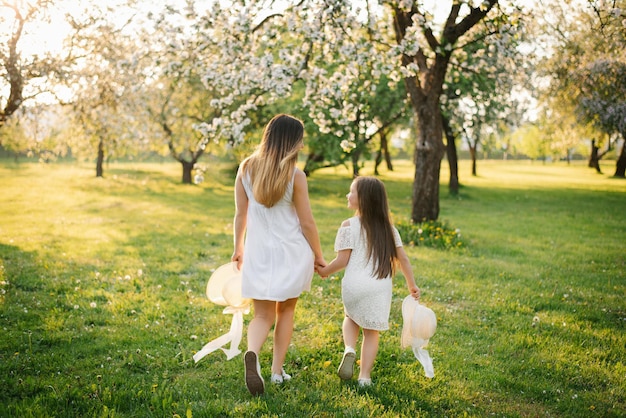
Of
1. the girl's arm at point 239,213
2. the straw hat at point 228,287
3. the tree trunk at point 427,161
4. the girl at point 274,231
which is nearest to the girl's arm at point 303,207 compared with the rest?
the girl at point 274,231

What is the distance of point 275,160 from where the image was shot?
4.09 m

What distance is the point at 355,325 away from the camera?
4.53 metres

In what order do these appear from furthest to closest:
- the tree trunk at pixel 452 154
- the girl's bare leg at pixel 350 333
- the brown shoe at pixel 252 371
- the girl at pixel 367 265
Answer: the tree trunk at pixel 452 154 → the girl's bare leg at pixel 350 333 → the girl at pixel 367 265 → the brown shoe at pixel 252 371

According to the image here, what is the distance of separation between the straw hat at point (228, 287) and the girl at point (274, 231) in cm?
36

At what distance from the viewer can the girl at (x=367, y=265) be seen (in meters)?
4.30

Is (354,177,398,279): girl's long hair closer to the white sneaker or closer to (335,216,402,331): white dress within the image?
(335,216,402,331): white dress

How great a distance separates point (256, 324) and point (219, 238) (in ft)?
27.3

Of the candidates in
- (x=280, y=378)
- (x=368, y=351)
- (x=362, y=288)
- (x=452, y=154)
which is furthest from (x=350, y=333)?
(x=452, y=154)

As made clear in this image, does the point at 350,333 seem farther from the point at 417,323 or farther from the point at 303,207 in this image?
the point at 303,207

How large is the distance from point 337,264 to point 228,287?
3.49 feet

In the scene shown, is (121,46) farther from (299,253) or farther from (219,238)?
(299,253)

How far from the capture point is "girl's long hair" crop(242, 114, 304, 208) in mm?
4043

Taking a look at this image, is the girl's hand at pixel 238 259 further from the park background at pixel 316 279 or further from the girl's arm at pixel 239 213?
the park background at pixel 316 279

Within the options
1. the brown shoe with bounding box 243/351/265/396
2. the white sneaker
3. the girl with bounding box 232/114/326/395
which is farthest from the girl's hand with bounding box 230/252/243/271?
the white sneaker
